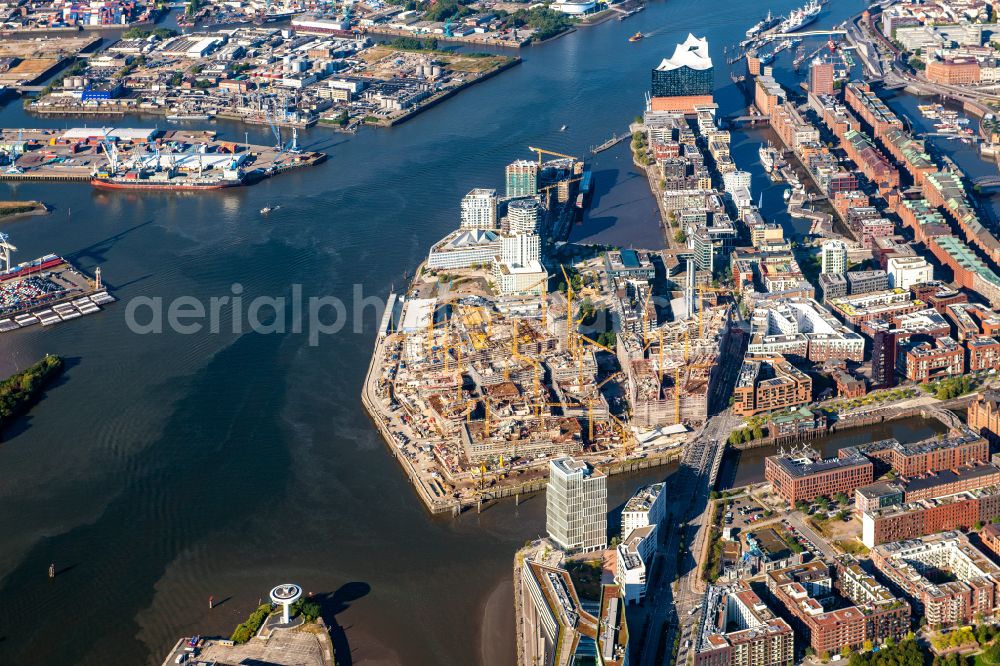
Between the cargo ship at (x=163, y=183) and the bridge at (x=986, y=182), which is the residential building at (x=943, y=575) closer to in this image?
the bridge at (x=986, y=182)

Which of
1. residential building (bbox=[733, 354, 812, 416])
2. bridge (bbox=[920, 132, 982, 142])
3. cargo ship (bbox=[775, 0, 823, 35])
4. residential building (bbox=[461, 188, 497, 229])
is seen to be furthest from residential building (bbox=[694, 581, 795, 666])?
cargo ship (bbox=[775, 0, 823, 35])

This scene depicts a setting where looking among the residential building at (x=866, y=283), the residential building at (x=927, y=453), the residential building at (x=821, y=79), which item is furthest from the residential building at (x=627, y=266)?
the residential building at (x=821, y=79)

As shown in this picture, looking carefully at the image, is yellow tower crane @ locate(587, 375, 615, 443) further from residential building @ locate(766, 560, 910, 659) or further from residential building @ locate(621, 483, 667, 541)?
residential building @ locate(766, 560, 910, 659)

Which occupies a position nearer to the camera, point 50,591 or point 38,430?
point 50,591

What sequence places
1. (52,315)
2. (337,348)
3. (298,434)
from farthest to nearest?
(52,315)
(337,348)
(298,434)

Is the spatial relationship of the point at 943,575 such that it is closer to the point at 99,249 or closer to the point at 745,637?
the point at 745,637

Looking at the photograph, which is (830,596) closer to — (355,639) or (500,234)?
(355,639)

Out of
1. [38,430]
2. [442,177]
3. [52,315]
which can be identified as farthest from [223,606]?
[442,177]

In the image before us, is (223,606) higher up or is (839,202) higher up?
(839,202)
